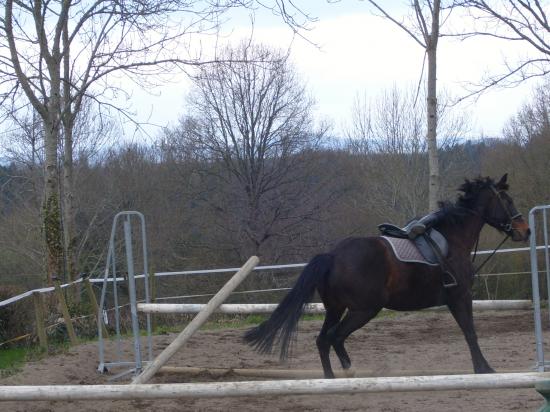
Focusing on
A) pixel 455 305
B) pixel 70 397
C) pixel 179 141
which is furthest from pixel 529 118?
pixel 70 397

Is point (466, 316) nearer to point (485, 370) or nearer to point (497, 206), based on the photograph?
point (485, 370)

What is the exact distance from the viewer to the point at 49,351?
32.2 feet

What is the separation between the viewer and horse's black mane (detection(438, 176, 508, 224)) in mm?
7879

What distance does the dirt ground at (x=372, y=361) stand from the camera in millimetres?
6500

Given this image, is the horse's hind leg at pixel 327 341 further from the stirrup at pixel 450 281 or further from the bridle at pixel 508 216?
the bridle at pixel 508 216

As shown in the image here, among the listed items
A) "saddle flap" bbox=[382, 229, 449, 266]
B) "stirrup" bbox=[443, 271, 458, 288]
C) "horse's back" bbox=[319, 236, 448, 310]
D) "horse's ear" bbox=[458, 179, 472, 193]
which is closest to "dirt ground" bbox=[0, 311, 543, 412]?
"horse's back" bbox=[319, 236, 448, 310]

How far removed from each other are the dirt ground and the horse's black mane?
167 cm

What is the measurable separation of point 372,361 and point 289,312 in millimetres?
2248

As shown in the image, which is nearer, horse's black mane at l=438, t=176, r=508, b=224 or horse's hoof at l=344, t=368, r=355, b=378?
horse's hoof at l=344, t=368, r=355, b=378

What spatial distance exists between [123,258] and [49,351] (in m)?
16.7

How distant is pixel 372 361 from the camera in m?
8.98

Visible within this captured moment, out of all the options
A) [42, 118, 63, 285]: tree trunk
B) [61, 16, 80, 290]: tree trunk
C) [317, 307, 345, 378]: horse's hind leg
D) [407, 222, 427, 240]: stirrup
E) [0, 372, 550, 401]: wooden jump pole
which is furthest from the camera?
[61, 16, 80, 290]: tree trunk

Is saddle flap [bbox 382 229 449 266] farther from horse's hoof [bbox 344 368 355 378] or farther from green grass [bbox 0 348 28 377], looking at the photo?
green grass [bbox 0 348 28 377]

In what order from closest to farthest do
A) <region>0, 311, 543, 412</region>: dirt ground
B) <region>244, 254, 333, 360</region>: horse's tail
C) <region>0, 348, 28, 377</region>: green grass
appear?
<region>0, 311, 543, 412</region>: dirt ground < <region>244, 254, 333, 360</region>: horse's tail < <region>0, 348, 28, 377</region>: green grass
